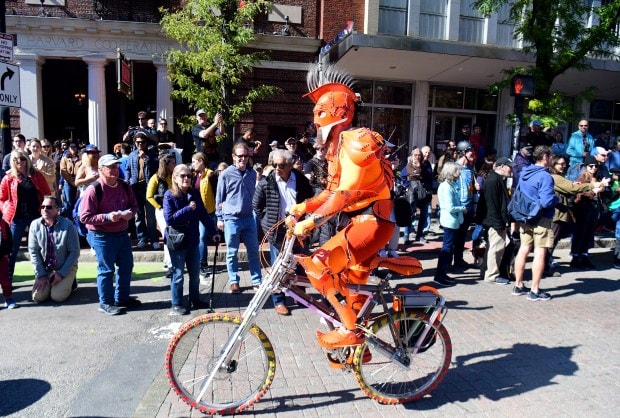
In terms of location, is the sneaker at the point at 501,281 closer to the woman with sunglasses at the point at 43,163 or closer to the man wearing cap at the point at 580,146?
the man wearing cap at the point at 580,146

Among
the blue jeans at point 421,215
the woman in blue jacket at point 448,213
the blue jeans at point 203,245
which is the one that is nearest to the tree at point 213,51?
the blue jeans at point 203,245

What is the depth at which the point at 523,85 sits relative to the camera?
29.5 ft

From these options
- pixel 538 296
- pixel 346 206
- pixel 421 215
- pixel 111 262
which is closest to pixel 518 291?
pixel 538 296

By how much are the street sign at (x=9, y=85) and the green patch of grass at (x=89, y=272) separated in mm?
2655

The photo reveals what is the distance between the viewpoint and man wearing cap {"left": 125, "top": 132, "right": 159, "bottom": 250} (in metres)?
8.52

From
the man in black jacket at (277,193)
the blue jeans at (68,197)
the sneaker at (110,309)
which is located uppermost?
the man in black jacket at (277,193)

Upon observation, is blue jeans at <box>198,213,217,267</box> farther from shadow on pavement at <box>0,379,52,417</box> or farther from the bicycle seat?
the bicycle seat

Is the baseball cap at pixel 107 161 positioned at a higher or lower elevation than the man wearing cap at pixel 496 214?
higher

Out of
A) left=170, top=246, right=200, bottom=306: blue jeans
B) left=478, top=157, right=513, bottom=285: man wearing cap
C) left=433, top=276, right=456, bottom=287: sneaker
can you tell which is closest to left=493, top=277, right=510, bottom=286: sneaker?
left=478, top=157, right=513, bottom=285: man wearing cap

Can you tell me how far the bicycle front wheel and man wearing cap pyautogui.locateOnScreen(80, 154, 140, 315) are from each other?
237 cm

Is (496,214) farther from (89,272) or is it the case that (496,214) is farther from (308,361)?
(89,272)

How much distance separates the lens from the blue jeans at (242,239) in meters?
6.16

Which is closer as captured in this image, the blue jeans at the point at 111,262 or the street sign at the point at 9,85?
the blue jeans at the point at 111,262

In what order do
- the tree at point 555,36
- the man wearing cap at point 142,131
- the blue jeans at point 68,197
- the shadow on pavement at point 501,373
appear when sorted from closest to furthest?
1. the shadow on pavement at point 501,373
2. the blue jeans at point 68,197
3. the man wearing cap at point 142,131
4. the tree at point 555,36
